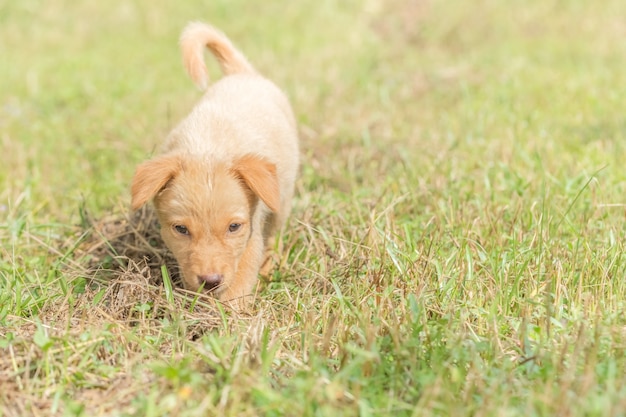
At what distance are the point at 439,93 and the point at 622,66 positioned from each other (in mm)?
2022

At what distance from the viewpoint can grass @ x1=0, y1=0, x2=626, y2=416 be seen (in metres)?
2.63

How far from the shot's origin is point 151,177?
11.3ft

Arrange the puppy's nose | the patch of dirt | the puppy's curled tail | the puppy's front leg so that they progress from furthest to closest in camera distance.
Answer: the puppy's curled tail < the patch of dirt < the puppy's front leg < the puppy's nose

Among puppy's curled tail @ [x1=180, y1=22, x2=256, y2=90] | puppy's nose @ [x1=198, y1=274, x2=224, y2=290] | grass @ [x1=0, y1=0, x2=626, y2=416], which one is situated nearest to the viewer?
grass @ [x1=0, y1=0, x2=626, y2=416]

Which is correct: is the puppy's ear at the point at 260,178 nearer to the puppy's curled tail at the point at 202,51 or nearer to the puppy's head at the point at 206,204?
the puppy's head at the point at 206,204

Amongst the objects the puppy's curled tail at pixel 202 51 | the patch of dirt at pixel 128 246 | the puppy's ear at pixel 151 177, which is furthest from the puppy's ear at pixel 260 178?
the puppy's curled tail at pixel 202 51

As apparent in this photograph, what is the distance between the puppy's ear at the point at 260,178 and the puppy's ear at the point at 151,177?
0.30 metres

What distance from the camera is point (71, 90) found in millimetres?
7820

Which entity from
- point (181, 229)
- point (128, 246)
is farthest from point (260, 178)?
point (128, 246)

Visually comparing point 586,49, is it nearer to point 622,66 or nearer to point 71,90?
point 622,66

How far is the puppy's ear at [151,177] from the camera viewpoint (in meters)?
3.40

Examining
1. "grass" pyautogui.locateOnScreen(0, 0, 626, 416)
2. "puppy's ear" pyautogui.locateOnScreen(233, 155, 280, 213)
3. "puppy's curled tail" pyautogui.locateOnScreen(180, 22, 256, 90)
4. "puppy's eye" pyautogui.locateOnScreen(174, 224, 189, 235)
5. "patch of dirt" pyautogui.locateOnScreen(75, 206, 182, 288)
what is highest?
"puppy's curled tail" pyautogui.locateOnScreen(180, 22, 256, 90)

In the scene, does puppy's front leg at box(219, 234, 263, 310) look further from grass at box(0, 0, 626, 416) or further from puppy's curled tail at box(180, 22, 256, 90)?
puppy's curled tail at box(180, 22, 256, 90)

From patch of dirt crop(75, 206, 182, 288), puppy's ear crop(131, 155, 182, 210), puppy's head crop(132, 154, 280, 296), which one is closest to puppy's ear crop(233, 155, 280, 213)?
puppy's head crop(132, 154, 280, 296)
